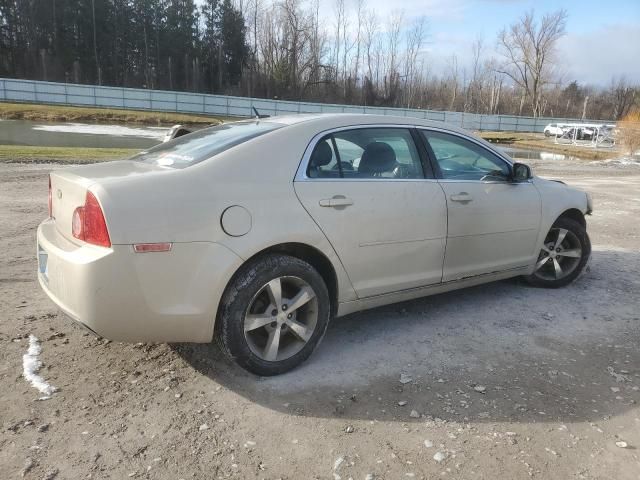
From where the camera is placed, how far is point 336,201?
134 inches

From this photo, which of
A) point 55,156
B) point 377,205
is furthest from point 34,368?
point 55,156

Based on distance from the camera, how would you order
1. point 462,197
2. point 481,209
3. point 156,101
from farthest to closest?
point 156,101
point 481,209
point 462,197

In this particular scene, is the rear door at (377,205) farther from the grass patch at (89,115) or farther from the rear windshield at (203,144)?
the grass patch at (89,115)

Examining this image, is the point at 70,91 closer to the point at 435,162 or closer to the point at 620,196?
the point at 620,196

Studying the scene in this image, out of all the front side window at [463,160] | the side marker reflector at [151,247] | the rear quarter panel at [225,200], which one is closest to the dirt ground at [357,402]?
the rear quarter panel at [225,200]

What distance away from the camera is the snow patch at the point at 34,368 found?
3.12 m

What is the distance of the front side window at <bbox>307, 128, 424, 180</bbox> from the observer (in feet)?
11.5

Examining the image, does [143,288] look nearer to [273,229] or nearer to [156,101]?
[273,229]

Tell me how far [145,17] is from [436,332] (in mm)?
76572

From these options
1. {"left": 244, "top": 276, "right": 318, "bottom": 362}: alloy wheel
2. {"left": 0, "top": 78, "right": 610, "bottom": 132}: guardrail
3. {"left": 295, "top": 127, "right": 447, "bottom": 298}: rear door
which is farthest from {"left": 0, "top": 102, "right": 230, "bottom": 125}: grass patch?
{"left": 244, "top": 276, "right": 318, "bottom": 362}: alloy wheel

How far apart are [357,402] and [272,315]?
0.72 meters

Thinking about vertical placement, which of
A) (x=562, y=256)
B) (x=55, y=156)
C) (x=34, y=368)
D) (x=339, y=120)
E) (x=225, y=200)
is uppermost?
(x=339, y=120)

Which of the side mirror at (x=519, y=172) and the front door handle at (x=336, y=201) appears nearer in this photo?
the front door handle at (x=336, y=201)

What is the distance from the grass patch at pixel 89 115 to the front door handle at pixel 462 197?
27.6 m
